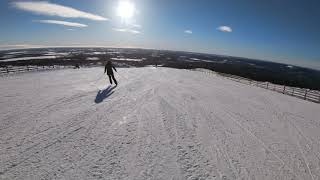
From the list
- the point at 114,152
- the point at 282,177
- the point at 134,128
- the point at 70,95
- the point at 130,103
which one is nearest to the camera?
the point at 282,177

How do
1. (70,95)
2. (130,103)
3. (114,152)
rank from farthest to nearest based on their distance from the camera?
(70,95)
(130,103)
(114,152)

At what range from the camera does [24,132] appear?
537cm

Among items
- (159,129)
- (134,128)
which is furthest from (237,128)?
(134,128)

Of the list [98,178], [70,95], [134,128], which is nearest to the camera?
[98,178]

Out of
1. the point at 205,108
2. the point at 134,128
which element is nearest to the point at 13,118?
the point at 134,128

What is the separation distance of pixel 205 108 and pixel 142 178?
5967 mm

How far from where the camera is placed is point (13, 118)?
20.9 ft

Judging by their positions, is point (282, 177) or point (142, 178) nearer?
point (142, 178)

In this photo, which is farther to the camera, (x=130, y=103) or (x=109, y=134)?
(x=130, y=103)

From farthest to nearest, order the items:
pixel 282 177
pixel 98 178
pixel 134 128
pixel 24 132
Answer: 1. pixel 134 128
2. pixel 24 132
3. pixel 282 177
4. pixel 98 178

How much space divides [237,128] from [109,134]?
4523 millimetres

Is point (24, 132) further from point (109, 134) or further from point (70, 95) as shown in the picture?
point (70, 95)

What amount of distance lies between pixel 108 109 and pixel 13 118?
3172mm

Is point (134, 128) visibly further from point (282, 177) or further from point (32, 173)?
point (282, 177)
